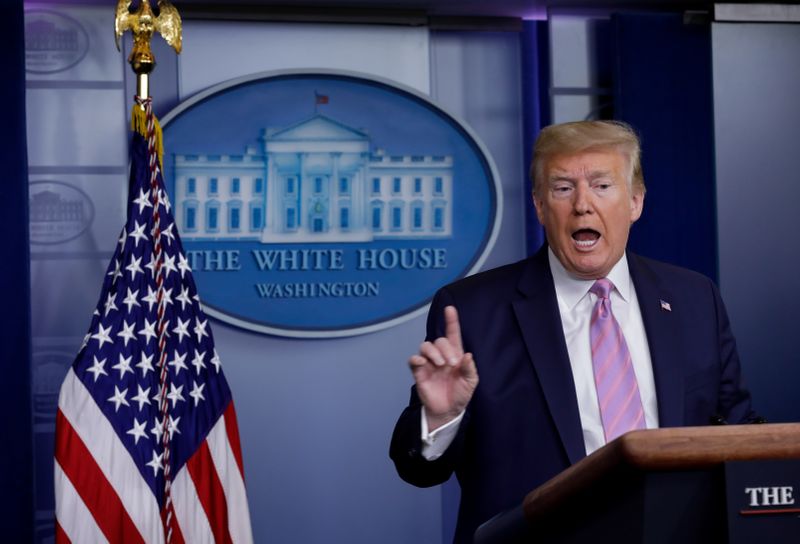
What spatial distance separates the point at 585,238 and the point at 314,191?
1838 millimetres

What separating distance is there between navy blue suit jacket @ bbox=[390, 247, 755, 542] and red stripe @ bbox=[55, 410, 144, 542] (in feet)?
4.30

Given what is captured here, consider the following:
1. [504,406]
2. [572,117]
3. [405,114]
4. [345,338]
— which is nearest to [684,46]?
[572,117]

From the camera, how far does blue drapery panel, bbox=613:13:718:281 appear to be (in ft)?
12.8

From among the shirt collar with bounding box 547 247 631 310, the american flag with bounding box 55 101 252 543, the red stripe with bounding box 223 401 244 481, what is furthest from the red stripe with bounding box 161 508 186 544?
the shirt collar with bounding box 547 247 631 310

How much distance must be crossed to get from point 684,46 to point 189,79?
6.41 ft

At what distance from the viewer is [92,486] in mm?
2896

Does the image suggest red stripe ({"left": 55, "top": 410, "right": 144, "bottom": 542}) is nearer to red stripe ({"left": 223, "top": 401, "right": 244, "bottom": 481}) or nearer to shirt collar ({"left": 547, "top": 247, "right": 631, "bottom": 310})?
red stripe ({"left": 223, "top": 401, "right": 244, "bottom": 481})

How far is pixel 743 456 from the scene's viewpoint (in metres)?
0.94

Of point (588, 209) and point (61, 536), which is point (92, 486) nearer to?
point (61, 536)

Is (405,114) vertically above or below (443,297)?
above

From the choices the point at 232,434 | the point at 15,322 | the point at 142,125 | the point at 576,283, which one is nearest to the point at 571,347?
the point at 576,283

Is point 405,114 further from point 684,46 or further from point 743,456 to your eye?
point 743,456

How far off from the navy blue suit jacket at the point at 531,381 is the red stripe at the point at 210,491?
128cm

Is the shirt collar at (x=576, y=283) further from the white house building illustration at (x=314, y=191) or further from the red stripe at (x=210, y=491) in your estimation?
the white house building illustration at (x=314, y=191)
